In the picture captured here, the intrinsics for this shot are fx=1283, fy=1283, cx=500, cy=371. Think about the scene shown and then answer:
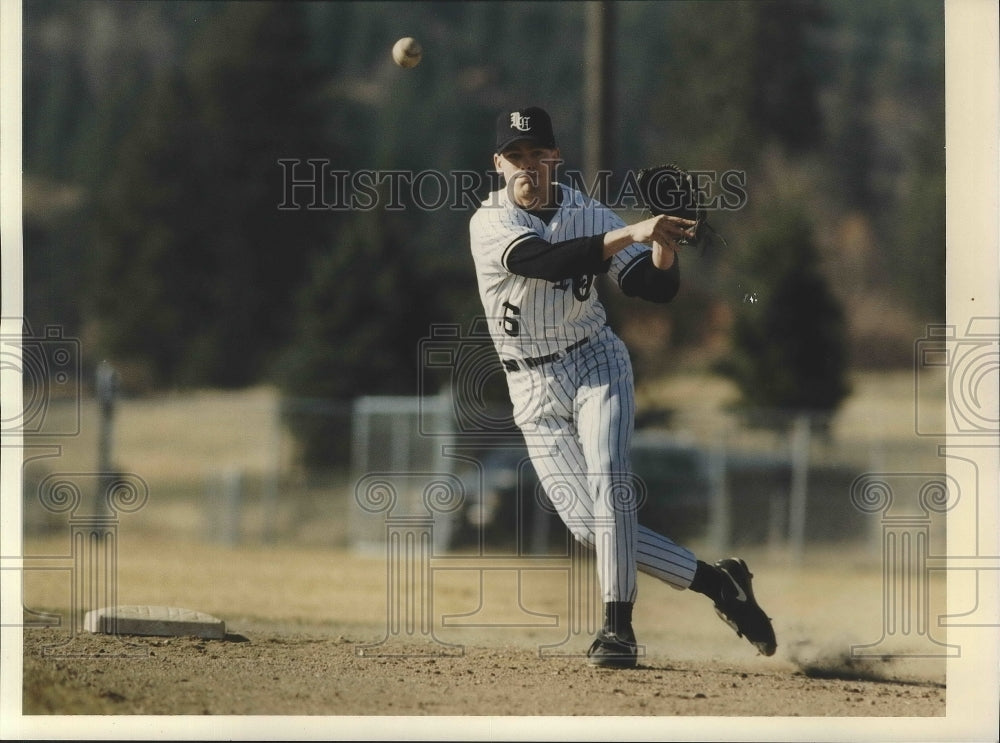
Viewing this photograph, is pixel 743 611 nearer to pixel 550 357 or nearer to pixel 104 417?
pixel 550 357

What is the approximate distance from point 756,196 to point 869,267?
403cm

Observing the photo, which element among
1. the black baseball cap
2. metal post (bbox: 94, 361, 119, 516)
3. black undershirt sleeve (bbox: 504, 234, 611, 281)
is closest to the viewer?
black undershirt sleeve (bbox: 504, 234, 611, 281)

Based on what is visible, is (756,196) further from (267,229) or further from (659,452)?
(659,452)

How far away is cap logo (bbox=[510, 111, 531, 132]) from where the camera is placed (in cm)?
464

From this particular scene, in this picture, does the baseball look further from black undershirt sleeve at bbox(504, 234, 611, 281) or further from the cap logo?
black undershirt sleeve at bbox(504, 234, 611, 281)

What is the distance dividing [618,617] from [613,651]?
0.52 feet

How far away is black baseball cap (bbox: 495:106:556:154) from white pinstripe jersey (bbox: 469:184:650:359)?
232 mm

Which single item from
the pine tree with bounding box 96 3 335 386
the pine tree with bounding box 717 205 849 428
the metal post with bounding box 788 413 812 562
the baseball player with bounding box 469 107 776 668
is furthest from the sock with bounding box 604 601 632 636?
the pine tree with bounding box 96 3 335 386

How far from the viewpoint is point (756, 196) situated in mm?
27562

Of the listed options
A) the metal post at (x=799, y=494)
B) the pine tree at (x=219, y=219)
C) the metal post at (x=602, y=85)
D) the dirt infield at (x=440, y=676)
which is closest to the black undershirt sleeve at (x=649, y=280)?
the dirt infield at (x=440, y=676)

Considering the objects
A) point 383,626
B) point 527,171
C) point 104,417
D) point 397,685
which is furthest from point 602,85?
point 397,685

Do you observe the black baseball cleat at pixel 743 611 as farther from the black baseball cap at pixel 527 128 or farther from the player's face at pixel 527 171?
the black baseball cap at pixel 527 128

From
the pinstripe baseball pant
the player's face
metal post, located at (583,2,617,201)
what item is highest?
metal post, located at (583,2,617,201)

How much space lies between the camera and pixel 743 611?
4.86m
